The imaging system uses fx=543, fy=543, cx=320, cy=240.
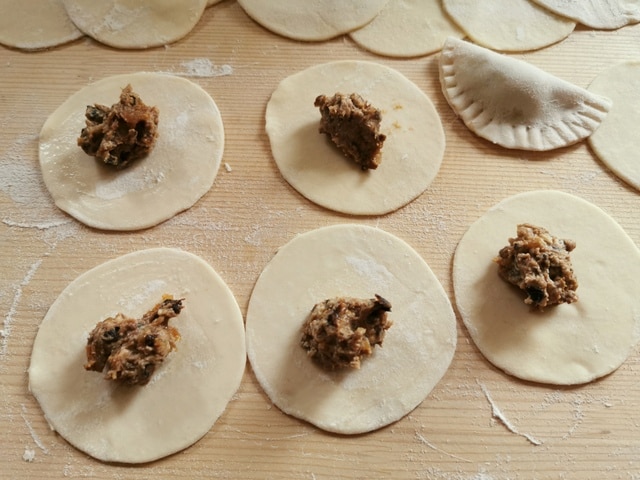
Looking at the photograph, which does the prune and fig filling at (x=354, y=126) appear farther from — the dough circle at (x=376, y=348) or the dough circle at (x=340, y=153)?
the dough circle at (x=376, y=348)

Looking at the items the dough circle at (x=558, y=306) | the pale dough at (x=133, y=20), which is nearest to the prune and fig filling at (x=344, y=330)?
the dough circle at (x=558, y=306)

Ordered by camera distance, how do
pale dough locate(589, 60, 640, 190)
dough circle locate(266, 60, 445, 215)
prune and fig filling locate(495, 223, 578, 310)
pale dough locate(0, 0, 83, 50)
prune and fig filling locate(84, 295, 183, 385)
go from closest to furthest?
prune and fig filling locate(84, 295, 183, 385) < prune and fig filling locate(495, 223, 578, 310) < dough circle locate(266, 60, 445, 215) < pale dough locate(589, 60, 640, 190) < pale dough locate(0, 0, 83, 50)

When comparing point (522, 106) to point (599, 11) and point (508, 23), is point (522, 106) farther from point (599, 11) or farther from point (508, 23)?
point (599, 11)

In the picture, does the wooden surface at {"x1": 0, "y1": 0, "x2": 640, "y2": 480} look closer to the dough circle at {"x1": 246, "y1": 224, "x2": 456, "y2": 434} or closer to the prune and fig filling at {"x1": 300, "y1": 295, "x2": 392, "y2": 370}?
the dough circle at {"x1": 246, "y1": 224, "x2": 456, "y2": 434}

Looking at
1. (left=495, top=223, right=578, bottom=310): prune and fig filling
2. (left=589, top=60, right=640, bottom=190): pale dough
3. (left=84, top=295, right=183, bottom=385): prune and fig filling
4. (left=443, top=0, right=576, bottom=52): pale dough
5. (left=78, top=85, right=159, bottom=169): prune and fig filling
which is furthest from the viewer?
(left=443, top=0, right=576, bottom=52): pale dough

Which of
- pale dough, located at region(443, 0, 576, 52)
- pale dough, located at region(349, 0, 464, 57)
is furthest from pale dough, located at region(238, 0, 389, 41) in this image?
pale dough, located at region(443, 0, 576, 52)

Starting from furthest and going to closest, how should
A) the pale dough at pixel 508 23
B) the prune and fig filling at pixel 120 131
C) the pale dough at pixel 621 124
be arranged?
the pale dough at pixel 508 23 → the pale dough at pixel 621 124 → the prune and fig filling at pixel 120 131
